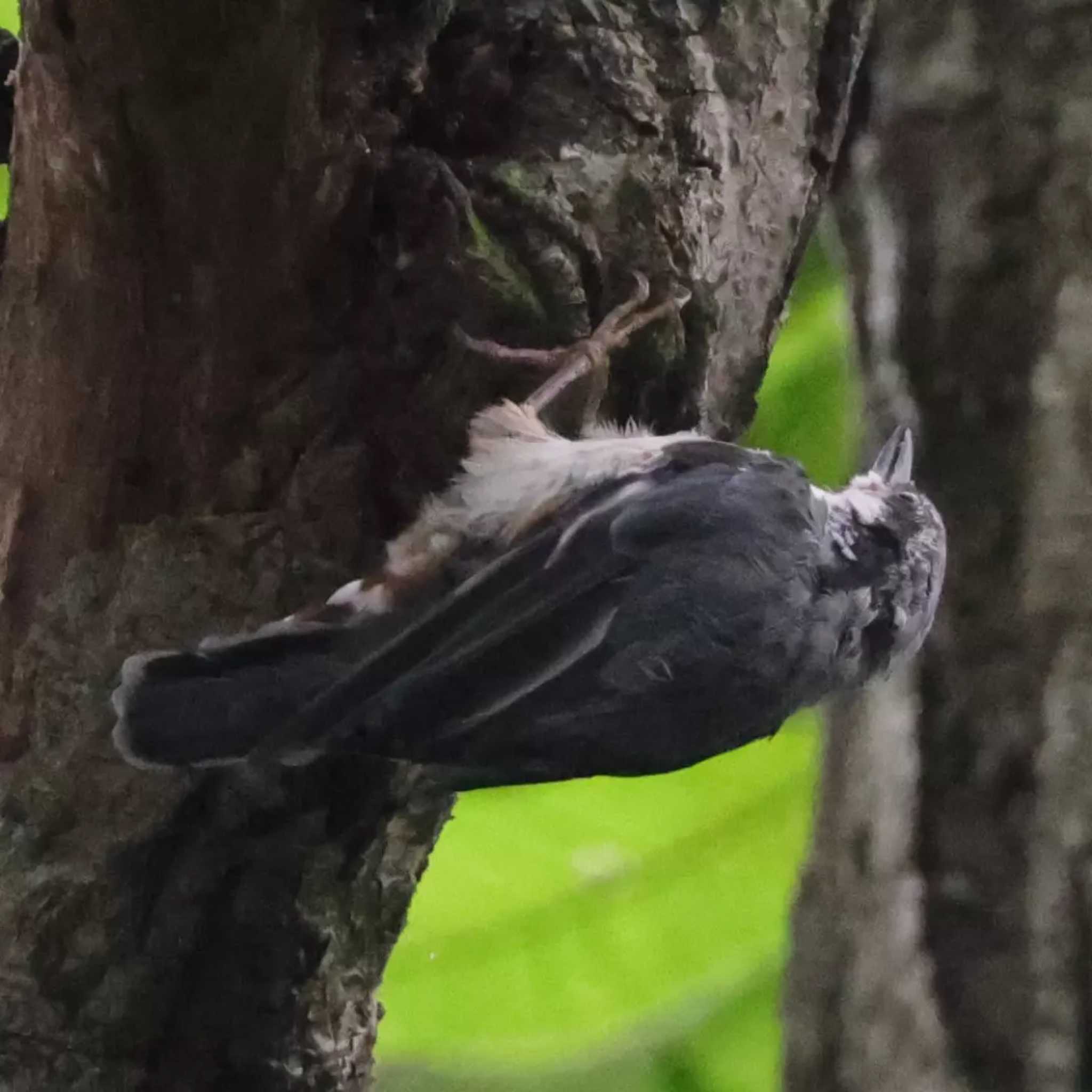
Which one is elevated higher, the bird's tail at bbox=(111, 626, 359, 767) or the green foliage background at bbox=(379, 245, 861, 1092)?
the bird's tail at bbox=(111, 626, 359, 767)

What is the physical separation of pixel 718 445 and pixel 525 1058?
151 cm

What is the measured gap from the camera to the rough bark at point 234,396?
3.80 ft

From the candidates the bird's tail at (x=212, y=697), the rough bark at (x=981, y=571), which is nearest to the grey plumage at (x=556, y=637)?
the bird's tail at (x=212, y=697)

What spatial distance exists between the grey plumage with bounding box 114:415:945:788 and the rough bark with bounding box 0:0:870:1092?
0.10 m

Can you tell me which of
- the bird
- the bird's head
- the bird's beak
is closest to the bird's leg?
the bird

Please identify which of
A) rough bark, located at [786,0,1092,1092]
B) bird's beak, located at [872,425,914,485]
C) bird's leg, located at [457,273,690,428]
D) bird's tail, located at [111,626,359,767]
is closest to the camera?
bird's tail, located at [111,626,359,767]

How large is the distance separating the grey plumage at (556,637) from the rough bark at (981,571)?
90cm

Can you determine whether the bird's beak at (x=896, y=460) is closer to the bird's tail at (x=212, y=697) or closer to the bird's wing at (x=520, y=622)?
the bird's wing at (x=520, y=622)

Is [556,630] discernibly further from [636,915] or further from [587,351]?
[636,915]

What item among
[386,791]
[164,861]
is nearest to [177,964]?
[164,861]

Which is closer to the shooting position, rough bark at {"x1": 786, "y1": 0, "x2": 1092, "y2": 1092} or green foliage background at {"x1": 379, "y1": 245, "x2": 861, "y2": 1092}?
rough bark at {"x1": 786, "y1": 0, "x2": 1092, "y2": 1092}

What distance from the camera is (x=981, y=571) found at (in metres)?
2.19

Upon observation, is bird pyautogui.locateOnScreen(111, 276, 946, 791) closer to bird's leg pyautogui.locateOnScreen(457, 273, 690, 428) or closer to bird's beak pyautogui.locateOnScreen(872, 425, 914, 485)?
bird's leg pyautogui.locateOnScreen(457, 273, 690, 428)

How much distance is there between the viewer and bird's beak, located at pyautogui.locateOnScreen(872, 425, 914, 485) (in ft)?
5.51
